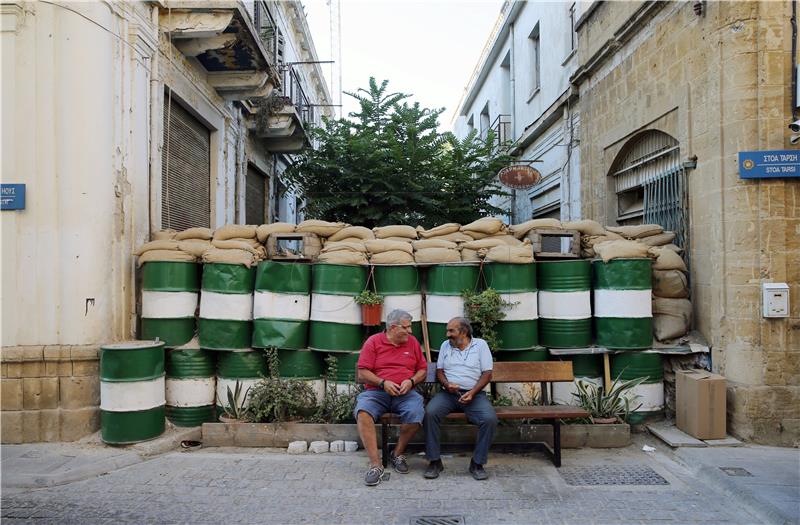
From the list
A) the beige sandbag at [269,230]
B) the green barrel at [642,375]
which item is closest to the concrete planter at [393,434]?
the green barrel at [642,375]

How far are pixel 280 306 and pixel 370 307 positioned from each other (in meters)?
0.98

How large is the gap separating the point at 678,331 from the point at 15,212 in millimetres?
7173

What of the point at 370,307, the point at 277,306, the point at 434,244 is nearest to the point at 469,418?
the point at 370,307

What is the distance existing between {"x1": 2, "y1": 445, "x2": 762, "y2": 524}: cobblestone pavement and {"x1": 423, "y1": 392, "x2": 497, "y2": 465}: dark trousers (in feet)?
0.78

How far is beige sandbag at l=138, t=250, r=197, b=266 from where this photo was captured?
5898mm

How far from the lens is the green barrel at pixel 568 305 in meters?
6.00

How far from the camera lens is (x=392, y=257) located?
6008 millimetres

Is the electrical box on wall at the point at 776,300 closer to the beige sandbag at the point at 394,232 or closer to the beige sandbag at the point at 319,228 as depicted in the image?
the beige sandbag at the point at 394,232

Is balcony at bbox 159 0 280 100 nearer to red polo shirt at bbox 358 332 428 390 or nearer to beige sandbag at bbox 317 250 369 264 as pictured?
beige sandbag at bbox 317 250 369 264

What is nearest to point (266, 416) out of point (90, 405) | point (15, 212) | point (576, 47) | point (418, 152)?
point (90, 405)

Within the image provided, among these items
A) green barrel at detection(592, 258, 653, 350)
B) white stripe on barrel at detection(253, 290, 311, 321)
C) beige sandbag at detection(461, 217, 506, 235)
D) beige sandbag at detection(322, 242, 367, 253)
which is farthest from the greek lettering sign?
white stripe on barrel at detection(253, 290, 311, 321)

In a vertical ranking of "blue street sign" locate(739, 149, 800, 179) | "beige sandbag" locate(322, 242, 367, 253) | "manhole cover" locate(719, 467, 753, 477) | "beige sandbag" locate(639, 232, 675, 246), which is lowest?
"manhole cover" locate(719, 467, 753, 477)

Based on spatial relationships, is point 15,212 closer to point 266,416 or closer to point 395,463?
point 266,416

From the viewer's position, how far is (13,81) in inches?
222
